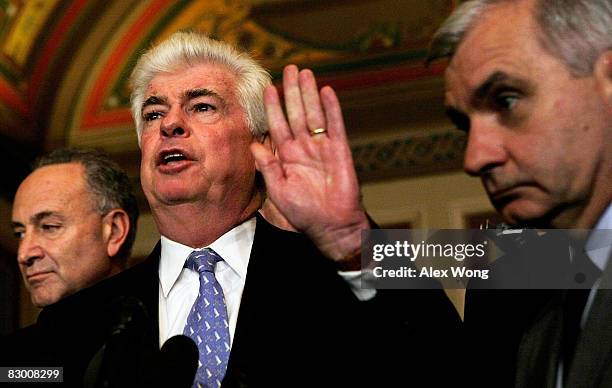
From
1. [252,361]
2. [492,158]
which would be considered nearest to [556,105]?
[492,158]

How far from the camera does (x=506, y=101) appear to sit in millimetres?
1438

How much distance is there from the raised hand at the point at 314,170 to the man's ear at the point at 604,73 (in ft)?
1.32

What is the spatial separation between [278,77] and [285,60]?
0.19 m

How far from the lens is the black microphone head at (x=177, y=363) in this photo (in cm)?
146

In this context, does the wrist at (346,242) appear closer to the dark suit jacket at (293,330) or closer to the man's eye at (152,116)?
the dark suit jacket at (293,330)

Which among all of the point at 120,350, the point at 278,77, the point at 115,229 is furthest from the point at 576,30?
the point at 278,77

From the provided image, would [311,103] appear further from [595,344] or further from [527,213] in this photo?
[595,344]

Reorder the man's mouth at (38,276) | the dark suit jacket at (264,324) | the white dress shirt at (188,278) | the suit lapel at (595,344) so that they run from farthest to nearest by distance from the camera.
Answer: the man's mouth at (38,276) < the white dress shirt at (188,278) < the dark suit jacket at (264,324) < the suit lapel at (595,344)

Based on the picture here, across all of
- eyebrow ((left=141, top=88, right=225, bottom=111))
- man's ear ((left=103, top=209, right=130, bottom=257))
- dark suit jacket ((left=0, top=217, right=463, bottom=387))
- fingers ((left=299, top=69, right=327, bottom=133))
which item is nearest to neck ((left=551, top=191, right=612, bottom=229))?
dark suit jacket ((left=0, top=217, right=463, bottom=387))

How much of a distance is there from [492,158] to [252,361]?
0.62 m

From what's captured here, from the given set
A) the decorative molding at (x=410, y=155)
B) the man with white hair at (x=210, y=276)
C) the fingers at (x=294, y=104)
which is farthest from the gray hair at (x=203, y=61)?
the decorative molding at (x=410, y=155)

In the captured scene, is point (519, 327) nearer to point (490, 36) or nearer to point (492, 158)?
point (492, 158)

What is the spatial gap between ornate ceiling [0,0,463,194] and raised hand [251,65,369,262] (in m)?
4.04

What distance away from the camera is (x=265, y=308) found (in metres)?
1.87
